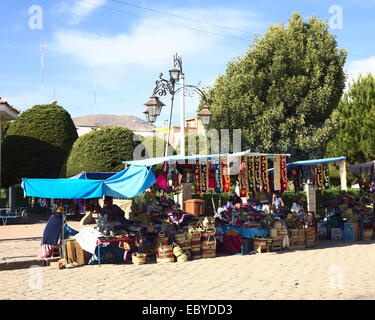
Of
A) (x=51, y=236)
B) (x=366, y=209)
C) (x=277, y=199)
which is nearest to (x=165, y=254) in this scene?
(x=51, y=236)

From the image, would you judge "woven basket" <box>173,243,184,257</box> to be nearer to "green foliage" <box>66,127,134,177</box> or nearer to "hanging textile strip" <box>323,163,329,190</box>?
"hanging textile strip" <box>323,163,329,190</box>

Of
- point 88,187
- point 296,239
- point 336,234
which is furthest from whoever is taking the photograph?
point 336,234

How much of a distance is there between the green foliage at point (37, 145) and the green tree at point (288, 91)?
10146 mm

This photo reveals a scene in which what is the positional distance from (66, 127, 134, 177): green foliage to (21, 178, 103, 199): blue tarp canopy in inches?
455

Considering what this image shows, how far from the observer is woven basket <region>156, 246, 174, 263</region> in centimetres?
1241

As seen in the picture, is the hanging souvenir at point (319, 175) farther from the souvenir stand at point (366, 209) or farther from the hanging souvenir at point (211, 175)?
the hanging souvenir at point (211, 175)

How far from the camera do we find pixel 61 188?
12023mm

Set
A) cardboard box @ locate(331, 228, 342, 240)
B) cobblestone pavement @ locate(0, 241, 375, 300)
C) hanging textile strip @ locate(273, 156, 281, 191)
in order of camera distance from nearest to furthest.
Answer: cobblestone pavement @ locate(0, 241, 375, 300) < hanging textile strip @ locate(273, 156, 281, 191) < cardboard box @ locate(331, 228, 342, 240)

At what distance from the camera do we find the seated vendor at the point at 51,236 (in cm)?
1256

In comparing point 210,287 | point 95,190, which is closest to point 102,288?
point 210,287

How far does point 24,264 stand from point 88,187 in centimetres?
251

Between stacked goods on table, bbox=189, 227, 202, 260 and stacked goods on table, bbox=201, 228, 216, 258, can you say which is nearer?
stacked goods on table, bbox=189, 227, 202, 260

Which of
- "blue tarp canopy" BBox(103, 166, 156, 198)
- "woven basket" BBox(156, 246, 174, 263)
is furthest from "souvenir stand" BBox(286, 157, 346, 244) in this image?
"blue tarp canopy" BBox(103, 166, 156, 198)

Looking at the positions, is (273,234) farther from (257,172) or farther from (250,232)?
(257,172)
